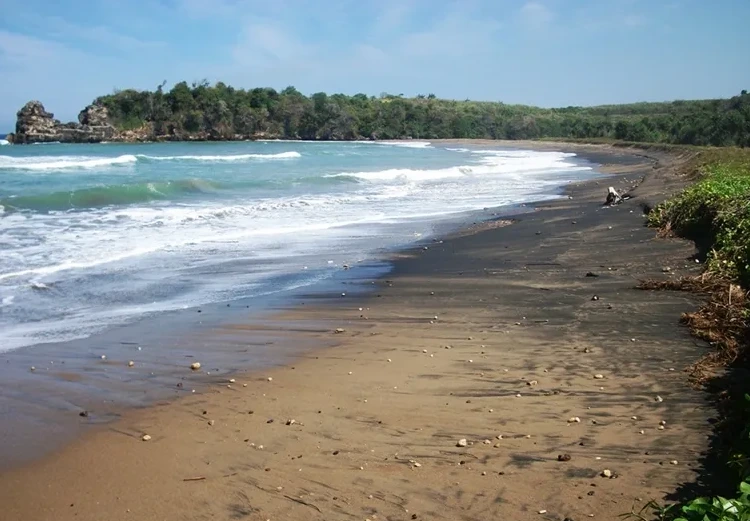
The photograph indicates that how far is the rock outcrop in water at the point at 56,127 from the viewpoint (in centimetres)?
8738

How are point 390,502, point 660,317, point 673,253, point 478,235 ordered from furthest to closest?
point 478,235 < point 673,253 < point 660,317 < point 390,502

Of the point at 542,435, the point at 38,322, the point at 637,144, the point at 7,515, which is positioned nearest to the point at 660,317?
the point at 542,435

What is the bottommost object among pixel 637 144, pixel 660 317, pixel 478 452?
pixel 478 452

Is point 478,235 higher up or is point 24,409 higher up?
point 478,235

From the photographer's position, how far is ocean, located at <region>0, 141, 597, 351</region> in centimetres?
872

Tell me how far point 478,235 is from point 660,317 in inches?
275

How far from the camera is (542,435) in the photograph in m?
4.46

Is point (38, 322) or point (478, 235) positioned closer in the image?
point (38, 322)

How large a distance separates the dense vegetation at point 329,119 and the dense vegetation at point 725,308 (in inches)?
2548

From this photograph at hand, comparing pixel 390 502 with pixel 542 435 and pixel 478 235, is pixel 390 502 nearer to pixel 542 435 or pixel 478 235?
pixel 542 435

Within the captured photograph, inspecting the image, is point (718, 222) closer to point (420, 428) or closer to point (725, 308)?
point (725, 308)

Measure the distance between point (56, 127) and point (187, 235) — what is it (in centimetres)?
8700

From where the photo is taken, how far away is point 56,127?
89.5m

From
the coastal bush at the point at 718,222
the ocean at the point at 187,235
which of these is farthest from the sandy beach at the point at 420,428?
the ocean at the point at 187,235
